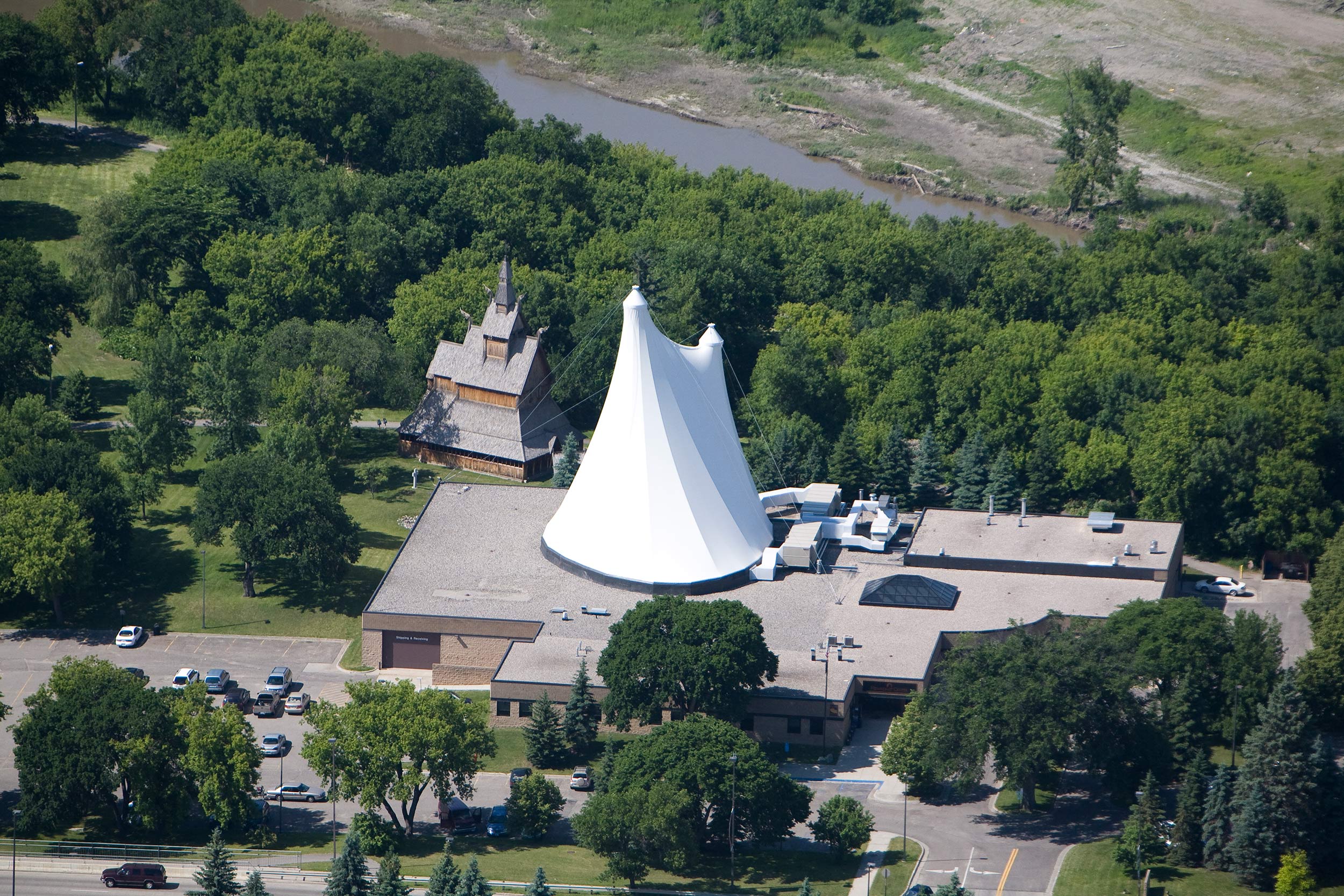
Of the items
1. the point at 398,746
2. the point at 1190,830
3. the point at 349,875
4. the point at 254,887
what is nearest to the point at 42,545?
the point at 398,746

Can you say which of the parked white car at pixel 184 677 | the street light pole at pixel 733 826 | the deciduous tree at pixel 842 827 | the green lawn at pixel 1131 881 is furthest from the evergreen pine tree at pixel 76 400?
the green lawn at pixel 1131 881

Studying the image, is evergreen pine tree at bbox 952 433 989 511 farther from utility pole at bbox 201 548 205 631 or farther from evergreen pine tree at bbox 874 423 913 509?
utility pole at bbox 201 548 205 631

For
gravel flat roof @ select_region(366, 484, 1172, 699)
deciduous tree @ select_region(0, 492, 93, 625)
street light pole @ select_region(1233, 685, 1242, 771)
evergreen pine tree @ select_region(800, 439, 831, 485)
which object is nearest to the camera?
street light pole @ select_region(1233, 685, 1242, 771)

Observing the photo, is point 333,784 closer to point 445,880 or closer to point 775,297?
point 445,880

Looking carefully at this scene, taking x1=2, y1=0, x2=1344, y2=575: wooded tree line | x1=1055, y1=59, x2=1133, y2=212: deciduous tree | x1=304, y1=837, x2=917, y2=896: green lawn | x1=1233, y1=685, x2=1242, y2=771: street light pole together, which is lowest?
x1=304, y1=837, x2=917, y2=896: green lawn

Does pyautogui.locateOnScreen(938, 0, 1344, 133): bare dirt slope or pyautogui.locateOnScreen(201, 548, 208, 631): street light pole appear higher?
pyautogui.locateOnScreen(938, 0, 1344, 133): bare dirt slope

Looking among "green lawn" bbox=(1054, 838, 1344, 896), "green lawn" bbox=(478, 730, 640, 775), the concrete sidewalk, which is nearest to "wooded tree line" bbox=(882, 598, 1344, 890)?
"green lawn" bbox=(1054, 838, 1344, 896)

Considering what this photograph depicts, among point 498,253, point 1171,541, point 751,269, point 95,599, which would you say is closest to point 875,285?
point 751,269
